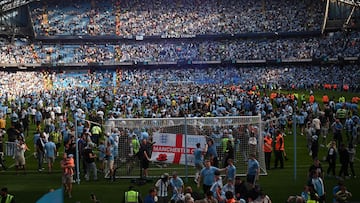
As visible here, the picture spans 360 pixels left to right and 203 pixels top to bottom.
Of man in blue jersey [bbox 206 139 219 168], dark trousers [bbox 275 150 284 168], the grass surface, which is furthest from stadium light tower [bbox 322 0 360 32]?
man in blue jersey [bbox 206 139 219 168]

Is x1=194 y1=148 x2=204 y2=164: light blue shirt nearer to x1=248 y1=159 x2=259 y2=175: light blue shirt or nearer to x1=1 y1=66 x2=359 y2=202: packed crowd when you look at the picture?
x1=1 y1=66 x2=359 y2=202: packed crowd

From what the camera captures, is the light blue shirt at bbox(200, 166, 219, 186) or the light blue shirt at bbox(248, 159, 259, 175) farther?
the light blue shirt at bbox(248, 159, 259, 175)

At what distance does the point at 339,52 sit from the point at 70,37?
1256 inches

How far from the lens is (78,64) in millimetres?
56594

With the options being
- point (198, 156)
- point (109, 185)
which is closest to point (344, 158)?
point (198, 156)

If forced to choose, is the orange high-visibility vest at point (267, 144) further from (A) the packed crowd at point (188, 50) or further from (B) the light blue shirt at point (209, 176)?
(A) the packed crowd at point (188, 50)

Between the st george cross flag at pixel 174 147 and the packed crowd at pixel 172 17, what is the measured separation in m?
45.6

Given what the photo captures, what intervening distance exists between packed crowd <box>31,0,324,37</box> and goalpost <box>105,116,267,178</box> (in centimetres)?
4419

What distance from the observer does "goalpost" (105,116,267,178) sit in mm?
15852

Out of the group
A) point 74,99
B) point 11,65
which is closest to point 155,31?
point 11,65

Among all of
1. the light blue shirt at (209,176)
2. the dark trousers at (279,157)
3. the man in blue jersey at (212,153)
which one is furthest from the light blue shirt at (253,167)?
the dark trousers at (279,157)

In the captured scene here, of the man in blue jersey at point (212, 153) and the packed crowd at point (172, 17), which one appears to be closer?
the man in blue jersey at point (212, 153)

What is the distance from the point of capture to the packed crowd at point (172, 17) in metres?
60.3

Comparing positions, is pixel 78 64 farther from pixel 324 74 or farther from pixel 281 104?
pixel 281 104
